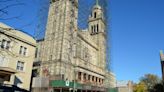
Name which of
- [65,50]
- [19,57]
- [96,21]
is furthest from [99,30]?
[19,57]

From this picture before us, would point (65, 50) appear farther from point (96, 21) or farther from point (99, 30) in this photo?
point (96, 21)

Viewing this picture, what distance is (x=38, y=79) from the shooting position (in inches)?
1531

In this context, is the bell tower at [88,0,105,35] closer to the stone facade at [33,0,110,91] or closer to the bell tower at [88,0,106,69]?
the bell tower at [88,0,106,69]

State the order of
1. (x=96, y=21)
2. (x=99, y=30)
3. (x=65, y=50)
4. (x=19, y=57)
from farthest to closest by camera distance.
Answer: (x=96, y=21)
(x=99, y=30)
(x=65, y=50)
(x=19, y=57)

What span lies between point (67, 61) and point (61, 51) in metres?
2.74

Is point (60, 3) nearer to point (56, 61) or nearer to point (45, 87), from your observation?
point (56, 61)

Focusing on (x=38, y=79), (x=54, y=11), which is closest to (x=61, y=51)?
(x=38, y=79)

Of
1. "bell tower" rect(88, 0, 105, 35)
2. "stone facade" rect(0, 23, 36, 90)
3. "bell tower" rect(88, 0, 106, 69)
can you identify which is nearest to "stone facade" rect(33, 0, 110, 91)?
"stone facade" rect(0, 23, 36, 90)

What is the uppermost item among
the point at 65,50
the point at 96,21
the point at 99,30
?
the point at 96,21

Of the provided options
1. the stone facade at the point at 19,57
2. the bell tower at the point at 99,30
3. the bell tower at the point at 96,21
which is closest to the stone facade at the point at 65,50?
the stone facade at the point at 19,57

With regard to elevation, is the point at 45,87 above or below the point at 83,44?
below

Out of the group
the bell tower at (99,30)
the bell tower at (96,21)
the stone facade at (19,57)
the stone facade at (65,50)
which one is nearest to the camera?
the stone facade at (19,57)

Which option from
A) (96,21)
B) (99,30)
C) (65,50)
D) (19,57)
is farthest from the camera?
(96,21)

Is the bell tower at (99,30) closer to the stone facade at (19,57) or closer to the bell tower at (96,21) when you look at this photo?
the bell tower at (96,21)
